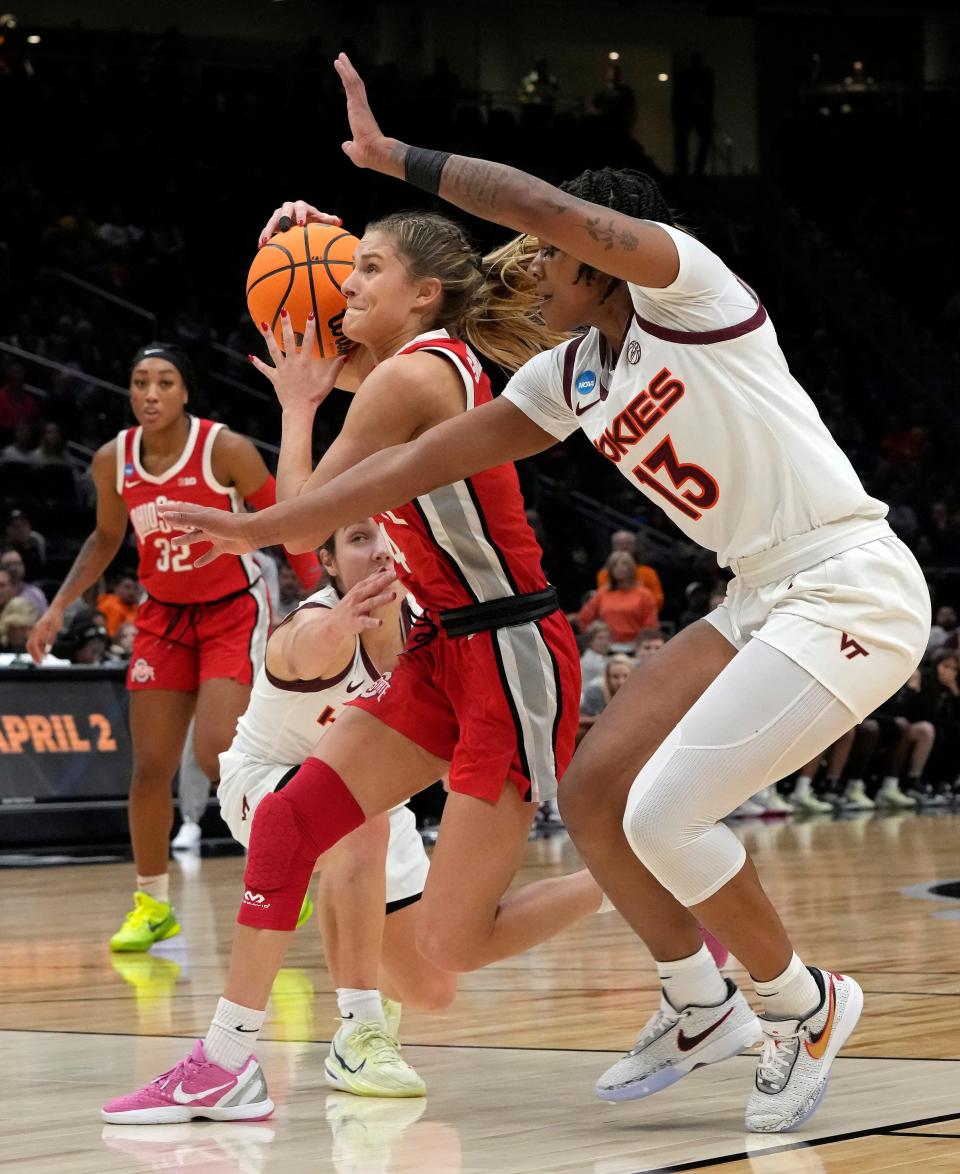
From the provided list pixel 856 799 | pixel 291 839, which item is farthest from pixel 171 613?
pixel 856 799

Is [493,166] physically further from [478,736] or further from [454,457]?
[478,736]

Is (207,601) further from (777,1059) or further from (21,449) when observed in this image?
(21,449)

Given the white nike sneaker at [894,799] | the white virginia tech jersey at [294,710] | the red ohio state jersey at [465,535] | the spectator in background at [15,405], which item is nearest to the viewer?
the red ohio state jersey at [465,535]

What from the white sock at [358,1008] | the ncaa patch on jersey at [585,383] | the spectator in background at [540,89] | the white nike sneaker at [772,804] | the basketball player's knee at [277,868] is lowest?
the white nike sneaker at [772,804]

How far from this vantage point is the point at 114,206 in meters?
19.4

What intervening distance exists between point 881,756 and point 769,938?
37.1 feet

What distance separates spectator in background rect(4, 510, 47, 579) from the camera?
13.0 m

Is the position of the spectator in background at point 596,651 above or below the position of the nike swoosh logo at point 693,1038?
below

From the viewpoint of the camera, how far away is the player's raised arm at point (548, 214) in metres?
3.07

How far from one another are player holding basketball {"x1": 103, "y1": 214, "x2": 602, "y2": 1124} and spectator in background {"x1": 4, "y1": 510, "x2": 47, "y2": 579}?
946 centimetres

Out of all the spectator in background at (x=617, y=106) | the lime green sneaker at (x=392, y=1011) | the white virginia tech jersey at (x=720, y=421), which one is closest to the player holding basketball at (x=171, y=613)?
the lime green sneaker at (x=392, y=1011)

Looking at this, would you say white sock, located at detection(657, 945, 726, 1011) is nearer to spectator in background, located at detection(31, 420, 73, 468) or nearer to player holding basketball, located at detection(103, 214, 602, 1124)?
player holding basketball, located at detection(103, 214, 602, 1124)

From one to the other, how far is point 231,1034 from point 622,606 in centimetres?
962

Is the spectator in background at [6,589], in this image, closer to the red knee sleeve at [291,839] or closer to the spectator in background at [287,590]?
the spectator in background at [287,590]
